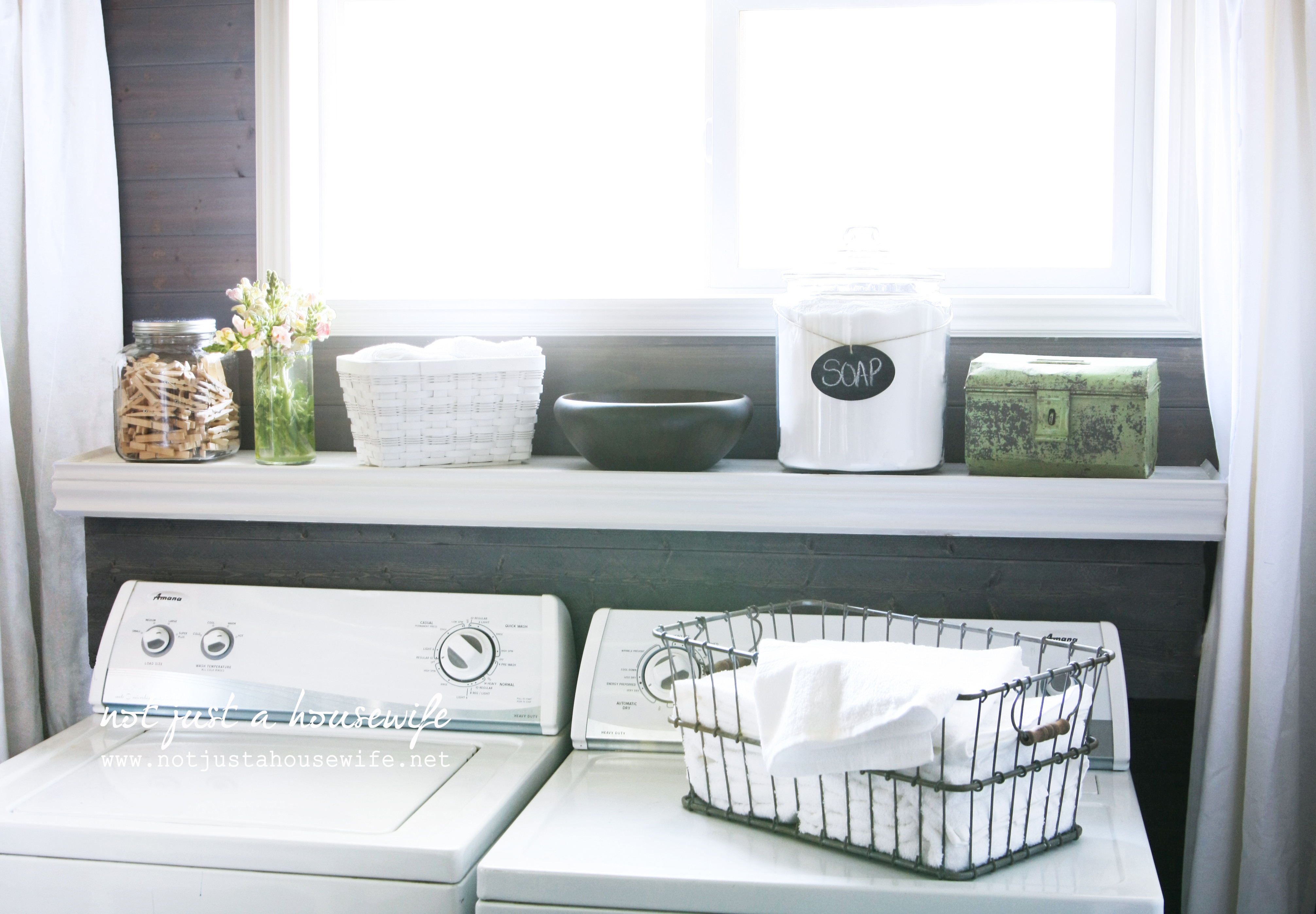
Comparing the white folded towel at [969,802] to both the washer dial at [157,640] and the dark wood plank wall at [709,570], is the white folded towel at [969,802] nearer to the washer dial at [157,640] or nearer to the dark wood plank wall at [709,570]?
the dark wood plank wall at [709,570]

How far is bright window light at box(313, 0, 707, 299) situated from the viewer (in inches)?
71.4

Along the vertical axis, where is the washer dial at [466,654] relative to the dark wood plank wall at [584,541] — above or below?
below

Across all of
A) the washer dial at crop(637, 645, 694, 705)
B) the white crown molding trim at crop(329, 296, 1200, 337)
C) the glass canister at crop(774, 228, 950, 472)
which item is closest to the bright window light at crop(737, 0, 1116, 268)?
the white crown molding trim at crop(329, 296, 1200, 337)

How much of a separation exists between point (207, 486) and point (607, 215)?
76 centimetres

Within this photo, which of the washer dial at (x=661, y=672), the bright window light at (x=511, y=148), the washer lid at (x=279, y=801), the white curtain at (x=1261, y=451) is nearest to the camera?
the washer lid at (x=279, y=801)

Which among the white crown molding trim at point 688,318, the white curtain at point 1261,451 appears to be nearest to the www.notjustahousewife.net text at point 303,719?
the white crown molding trim at point 688,318

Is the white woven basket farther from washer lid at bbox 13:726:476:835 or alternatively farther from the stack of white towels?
the stack of white towels

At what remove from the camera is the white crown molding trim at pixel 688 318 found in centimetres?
158

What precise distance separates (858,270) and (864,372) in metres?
0.18

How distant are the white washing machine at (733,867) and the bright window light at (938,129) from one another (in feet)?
2.62

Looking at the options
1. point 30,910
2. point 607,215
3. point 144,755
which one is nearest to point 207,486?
point 144,755

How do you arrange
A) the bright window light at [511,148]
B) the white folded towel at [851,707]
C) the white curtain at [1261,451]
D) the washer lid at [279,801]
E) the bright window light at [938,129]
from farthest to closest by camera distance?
the bright window light at [511,148], the bright window light at [938,129], the white curtain at [1261,451], the washer lid at [279,801], the white folded towel at [851,707]

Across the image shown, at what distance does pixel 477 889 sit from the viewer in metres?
1.13

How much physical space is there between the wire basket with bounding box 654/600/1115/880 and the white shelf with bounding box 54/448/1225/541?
202 mm
